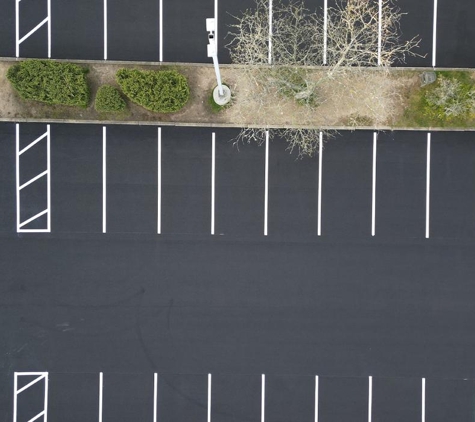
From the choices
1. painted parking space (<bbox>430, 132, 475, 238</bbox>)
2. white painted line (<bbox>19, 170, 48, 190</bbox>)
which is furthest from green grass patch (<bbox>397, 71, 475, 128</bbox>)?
white painted line (<bbox>19, 170, 48, 190</bbox>)

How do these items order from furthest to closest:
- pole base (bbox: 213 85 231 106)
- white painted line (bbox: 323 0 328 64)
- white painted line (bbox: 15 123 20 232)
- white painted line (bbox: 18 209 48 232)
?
white painted line (bbox: 18 209 48 232), white painted line (bbox: 15 123 20 232), pole base (bbox: 213 85 231 106), white painted line (bbox: 323 0 328 64)

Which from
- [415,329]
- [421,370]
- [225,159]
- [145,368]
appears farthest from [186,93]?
[421,370]

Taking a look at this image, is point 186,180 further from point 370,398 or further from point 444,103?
point 370,398

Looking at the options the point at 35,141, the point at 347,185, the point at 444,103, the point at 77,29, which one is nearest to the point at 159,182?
the point at 35,141

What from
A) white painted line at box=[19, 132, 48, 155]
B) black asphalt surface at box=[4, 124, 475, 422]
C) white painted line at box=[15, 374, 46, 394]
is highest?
white painted line at box=[19, 132, 48, 155]

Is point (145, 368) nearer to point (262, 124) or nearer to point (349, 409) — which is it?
point (349, 409)

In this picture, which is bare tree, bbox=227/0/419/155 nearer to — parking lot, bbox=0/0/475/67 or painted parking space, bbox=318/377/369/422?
parking lot, bbox=0/0/475/67
